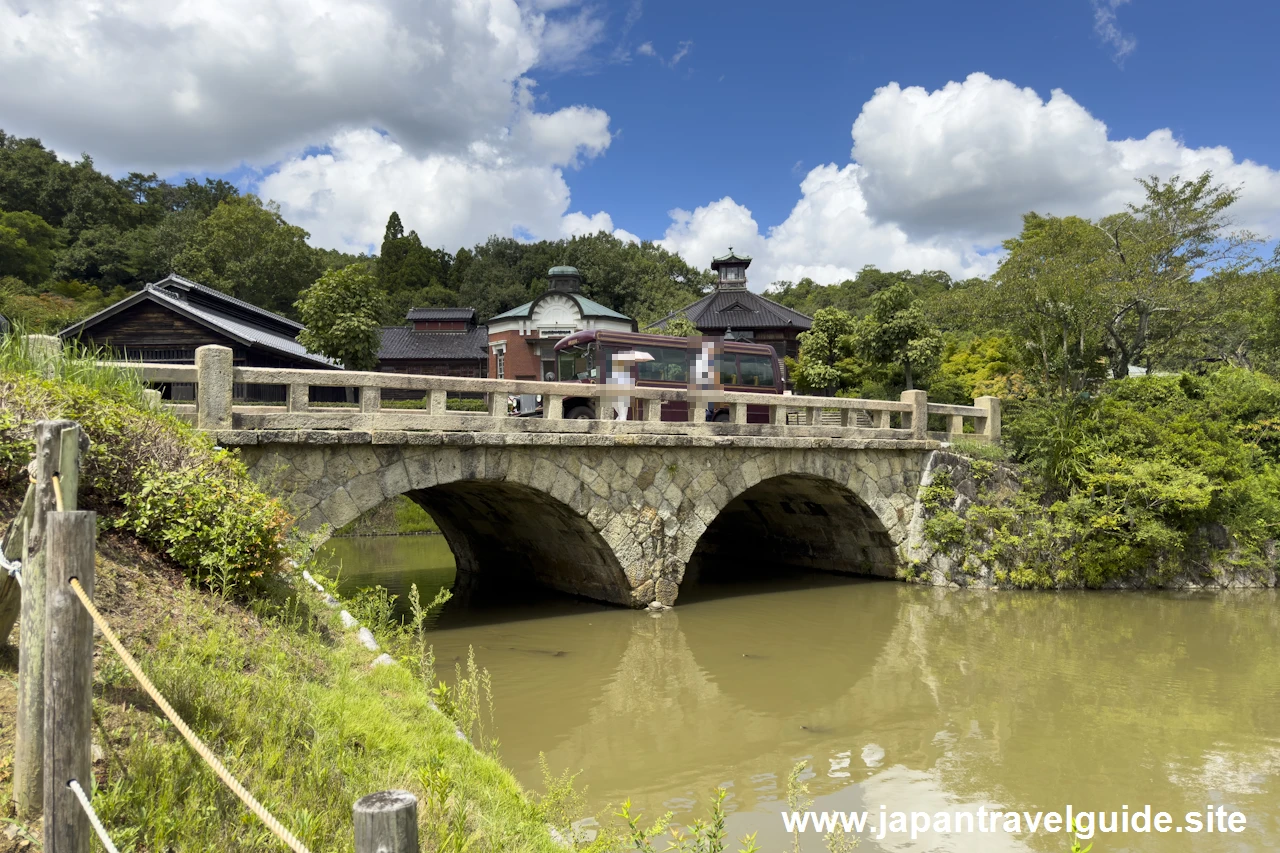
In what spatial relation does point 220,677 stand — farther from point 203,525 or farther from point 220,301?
point 220,301

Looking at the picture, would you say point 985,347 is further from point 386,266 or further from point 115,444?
point 386,266

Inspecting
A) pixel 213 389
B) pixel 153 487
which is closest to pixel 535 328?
pixel 213 389

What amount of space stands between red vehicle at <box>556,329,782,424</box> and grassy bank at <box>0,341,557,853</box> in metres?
9.00

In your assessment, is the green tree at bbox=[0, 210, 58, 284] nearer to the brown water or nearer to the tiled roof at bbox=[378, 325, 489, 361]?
the tiled roof at bbox=[378, 325, 489, 361]

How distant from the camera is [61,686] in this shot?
2.70 meters

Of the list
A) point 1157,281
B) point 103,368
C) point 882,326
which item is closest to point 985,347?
point 882,326

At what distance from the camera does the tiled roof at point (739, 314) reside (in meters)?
36.5

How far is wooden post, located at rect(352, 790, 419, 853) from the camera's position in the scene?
205 cm

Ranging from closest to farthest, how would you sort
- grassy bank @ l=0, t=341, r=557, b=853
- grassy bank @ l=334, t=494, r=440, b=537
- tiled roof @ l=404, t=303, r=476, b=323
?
1. grassy bank @ l=0, t=341, r=557, b=853
2. grassy bank @ l=334, t=494, r=440, b=537
3. tiled roof @ l=404, t=303, r=476, b=323

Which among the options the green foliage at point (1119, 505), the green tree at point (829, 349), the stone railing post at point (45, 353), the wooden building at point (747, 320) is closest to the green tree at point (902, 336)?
the green tree at point (829, 349)

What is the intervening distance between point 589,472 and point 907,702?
503 centimetres

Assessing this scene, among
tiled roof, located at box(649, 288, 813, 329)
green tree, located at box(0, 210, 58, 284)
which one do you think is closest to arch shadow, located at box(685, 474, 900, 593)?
tiled roof, located at box(649, 288, 813, 329)

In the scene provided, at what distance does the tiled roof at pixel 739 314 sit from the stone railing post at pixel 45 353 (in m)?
28.3

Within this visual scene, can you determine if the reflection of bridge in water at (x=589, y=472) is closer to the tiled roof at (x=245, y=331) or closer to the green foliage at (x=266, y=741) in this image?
the green foliage at (x=266, y=741)
